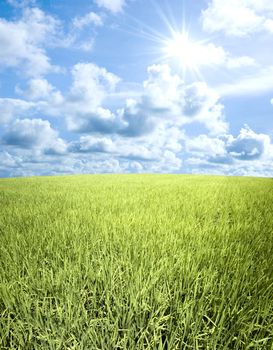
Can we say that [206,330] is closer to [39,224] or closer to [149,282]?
[149,282]

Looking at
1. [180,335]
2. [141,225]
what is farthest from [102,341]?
[141,225]

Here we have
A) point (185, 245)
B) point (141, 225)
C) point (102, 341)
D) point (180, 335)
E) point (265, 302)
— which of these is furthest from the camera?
point (141, 225)

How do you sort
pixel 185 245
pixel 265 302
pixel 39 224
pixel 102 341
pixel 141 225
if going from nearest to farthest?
pixel 102 341
pixel 265 302
pixel 185 245
pixel 141 225
pixel 39 224

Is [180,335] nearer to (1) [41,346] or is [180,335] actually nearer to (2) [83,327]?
(2) [83,327]

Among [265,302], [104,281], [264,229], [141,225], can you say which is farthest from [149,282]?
[264,229]

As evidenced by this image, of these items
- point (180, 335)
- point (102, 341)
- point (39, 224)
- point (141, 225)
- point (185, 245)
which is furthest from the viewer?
point (39, 224)

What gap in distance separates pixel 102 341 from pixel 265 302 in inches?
47.3

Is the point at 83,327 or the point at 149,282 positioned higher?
the point at 149,282

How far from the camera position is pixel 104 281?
2.73m

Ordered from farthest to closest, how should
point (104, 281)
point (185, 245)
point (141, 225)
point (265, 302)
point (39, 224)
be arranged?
point (39, 224), point (141, 225), point (185, 245), point (104, 281), point (265, 302)

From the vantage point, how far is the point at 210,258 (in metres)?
3.37

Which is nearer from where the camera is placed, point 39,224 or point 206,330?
point 206,330

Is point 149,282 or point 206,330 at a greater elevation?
point 149,282

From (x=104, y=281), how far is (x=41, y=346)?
690 millimetres
